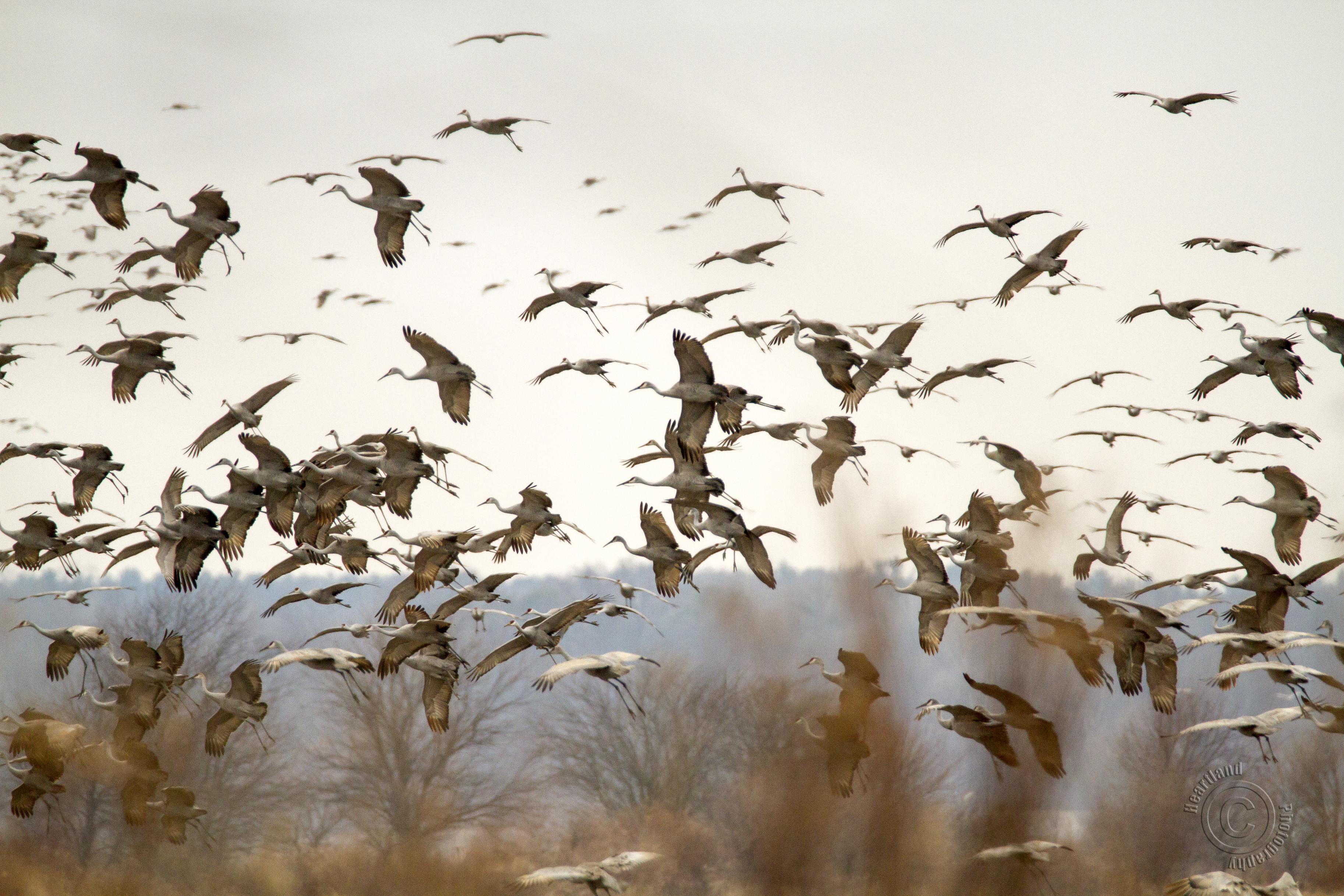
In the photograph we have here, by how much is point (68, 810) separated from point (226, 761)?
5.65 metres

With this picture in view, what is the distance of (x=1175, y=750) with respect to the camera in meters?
48.9

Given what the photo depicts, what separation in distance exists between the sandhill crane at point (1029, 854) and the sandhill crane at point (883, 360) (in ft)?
36.2

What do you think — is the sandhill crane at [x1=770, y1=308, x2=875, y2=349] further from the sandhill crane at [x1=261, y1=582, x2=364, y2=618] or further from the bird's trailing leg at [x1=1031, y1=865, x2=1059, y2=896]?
the bird's trailing leg at [x1=1031, y1=865, x2=1059, y2=896]

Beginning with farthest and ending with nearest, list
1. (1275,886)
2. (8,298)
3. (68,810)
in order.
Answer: (68,810), (8,298), (1275,886)

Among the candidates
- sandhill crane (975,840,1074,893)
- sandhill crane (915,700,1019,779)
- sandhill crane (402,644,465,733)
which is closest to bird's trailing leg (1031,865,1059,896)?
sandhill crane (975,840,1074,893)

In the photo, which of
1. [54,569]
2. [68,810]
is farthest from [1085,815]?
[54,569]

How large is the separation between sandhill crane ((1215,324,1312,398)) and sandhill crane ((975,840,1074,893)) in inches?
446

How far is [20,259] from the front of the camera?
2572 cm

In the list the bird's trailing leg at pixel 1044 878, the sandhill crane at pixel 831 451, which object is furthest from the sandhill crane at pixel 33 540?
the bird's trailing leg at pixel 1044 878

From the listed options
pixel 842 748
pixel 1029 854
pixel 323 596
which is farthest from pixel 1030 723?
pixel 323 596

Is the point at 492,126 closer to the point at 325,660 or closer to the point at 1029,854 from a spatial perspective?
the point at 325,660

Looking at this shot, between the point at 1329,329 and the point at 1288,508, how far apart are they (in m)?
4.05

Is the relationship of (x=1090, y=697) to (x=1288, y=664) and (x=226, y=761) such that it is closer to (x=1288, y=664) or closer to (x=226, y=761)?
(x=1288, y=664)

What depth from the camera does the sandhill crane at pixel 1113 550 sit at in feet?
89.9
